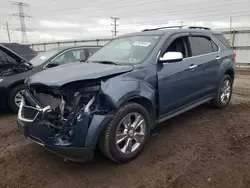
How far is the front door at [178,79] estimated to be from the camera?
11.3ft

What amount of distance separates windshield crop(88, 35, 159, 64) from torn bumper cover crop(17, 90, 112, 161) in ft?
3.83

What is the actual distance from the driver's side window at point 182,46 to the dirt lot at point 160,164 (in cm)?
135

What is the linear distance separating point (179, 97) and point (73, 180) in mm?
2092

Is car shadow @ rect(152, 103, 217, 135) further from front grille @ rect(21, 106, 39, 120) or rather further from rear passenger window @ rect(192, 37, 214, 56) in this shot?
front grille @ rect(21, 106, 39, 120)

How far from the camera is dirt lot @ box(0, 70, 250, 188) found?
261 cm

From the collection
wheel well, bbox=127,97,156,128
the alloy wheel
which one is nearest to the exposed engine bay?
the alloy wheel

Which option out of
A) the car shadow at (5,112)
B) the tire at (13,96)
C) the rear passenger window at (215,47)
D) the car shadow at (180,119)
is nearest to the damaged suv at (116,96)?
the car shadow at (180,119)

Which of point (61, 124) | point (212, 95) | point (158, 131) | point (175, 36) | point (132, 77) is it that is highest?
point (175, 36)

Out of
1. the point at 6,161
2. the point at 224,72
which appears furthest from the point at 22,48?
the point at 224,72

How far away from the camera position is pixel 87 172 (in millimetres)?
2840

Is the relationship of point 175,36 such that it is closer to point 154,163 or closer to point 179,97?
point 179,97

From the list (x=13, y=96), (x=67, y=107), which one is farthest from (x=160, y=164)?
(x=13, y=96)

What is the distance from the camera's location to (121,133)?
2920 mm

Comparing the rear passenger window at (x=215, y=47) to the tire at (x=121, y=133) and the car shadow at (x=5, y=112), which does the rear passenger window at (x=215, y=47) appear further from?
the car shadow at (x=5, y=112)
